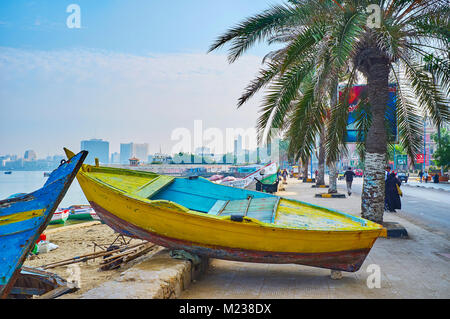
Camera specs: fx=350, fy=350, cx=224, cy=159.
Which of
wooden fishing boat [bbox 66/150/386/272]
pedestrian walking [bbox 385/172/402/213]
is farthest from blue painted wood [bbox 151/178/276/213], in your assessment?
pedestrian walking [bbox 385/172/402/213]

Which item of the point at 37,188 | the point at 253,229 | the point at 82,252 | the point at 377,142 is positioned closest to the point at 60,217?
the point at 82,252

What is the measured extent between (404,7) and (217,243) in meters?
6.68

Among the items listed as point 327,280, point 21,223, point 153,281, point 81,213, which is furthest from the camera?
point 81,213

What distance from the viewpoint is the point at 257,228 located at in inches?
174

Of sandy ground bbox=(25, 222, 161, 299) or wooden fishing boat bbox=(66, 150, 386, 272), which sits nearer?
wooden fishing boat bbox=(66, 150, 386, 272)

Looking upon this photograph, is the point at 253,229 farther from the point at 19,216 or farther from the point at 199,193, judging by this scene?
the point at 19,216

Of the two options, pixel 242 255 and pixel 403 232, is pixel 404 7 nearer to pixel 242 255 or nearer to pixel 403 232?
pixel 403 232

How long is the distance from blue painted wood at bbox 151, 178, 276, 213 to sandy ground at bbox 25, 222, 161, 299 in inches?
40.8

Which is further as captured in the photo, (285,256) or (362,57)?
(362,57)

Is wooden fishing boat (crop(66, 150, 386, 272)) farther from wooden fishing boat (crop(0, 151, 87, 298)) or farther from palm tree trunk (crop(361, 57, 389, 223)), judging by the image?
palm tree trunk (crop(361, 57, 389, 223))

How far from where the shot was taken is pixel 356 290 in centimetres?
441

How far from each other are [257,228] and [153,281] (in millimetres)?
1399

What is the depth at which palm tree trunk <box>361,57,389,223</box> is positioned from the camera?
27.3ft
